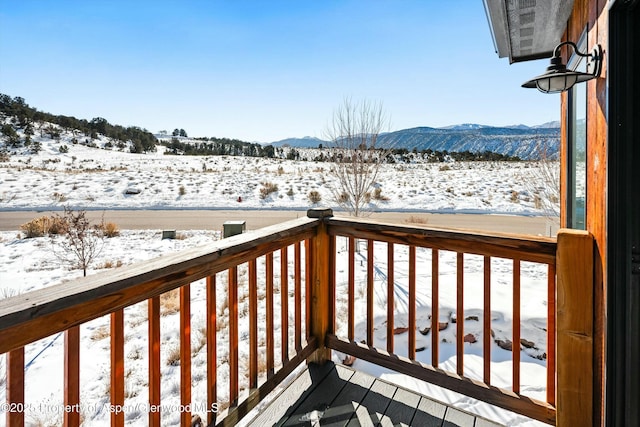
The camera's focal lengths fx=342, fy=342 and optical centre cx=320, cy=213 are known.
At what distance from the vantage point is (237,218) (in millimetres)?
10883

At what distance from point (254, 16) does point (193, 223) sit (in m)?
5.92

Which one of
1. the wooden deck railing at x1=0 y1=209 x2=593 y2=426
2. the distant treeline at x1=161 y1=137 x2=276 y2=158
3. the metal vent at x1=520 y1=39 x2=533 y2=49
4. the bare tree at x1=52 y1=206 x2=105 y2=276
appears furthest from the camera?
the distant treeline at x1=161 y1=137 x2=276 y2=158

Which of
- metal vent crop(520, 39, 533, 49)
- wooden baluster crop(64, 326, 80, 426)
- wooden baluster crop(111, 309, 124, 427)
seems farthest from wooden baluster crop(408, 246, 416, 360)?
metal vent crop(520, 39, 533, 49)

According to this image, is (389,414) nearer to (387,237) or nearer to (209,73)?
(387,237)

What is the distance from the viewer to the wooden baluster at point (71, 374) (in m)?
1.02

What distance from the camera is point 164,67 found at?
15.9 m

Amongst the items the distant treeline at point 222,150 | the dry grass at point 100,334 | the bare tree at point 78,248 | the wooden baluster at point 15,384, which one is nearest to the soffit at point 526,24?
the wooden baluster at point 15,384

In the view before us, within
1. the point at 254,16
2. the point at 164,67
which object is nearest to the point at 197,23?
the point at 254,16

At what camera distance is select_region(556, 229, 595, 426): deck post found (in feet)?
5.00

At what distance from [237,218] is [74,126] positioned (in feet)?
113

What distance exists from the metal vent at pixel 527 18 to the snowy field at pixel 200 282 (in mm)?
2679

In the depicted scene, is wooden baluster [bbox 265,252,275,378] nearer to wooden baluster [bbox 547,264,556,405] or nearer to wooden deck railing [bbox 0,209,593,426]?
wooden deck railing [bbox 0,209,593,426]

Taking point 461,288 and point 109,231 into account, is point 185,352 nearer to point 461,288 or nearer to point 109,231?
point 461,288

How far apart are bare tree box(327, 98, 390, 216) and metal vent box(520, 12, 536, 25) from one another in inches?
186
